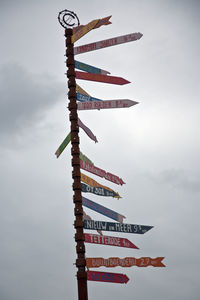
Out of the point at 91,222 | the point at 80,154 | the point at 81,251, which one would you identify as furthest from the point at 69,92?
the point at 81,251

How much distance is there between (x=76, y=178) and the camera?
33.8 feet

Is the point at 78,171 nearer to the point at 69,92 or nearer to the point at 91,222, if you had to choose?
the point at 91,222

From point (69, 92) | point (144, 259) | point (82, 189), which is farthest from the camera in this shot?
point (69, 92)

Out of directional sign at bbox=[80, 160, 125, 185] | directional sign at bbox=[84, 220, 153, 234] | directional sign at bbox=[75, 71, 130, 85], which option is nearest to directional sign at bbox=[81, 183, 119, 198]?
directional sign at bbox=[80, 160, 125, 185]

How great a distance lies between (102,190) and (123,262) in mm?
1987

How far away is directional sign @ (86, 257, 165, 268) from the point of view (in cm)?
959

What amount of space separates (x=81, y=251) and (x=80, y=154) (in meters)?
2.75

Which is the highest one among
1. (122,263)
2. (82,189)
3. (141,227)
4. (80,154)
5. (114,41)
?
(114,41)

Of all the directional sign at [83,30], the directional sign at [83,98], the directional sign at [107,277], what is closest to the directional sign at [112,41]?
the directional sign at [83,30]

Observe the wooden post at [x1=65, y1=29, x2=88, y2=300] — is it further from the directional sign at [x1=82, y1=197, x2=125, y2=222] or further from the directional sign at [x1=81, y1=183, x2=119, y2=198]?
the directional sign at [x1=82, y1=197, x2=125, y2=222]

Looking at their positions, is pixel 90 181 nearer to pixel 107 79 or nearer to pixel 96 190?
pixel 96 190

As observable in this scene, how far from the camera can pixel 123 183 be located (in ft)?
36.1

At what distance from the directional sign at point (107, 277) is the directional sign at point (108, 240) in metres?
0.74

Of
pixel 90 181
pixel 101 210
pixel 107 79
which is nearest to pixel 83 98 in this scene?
pixel 107 79
